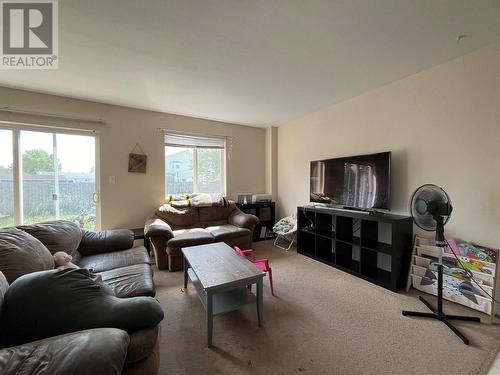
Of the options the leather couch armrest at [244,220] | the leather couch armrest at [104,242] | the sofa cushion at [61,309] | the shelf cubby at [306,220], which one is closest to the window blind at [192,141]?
the leather couch armrest at [244,220]

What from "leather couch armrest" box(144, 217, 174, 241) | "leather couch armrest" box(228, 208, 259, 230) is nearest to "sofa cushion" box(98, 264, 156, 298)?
"leather couch armrest" box(144, 217, 174, 241)

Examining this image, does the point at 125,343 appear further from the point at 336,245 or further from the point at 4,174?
the point at 4,174

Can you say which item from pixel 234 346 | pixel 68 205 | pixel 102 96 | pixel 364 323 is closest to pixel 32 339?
pixel 234 346

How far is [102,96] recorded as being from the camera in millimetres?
2943

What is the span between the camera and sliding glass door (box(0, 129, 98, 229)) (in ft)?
8.86

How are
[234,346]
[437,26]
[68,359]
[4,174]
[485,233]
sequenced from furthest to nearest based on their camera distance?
1. [4,174]
2. [485,233]
3. [437,26]
4. [234,346]
5. [68,359]

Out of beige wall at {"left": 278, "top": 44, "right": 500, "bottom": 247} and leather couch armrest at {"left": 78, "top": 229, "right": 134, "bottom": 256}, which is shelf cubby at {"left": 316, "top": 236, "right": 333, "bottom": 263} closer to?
beige wall at {"left": 278, "top": 44, "right": 500, "bottom": 247}

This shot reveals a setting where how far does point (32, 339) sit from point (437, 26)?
3.19 meters

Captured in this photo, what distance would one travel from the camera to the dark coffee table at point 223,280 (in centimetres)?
151

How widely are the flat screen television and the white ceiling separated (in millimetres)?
982

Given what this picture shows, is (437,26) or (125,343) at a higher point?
(437,26)

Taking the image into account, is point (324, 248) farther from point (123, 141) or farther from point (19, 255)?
point (123, 141)

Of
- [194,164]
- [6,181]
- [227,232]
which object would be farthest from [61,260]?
[194,164]

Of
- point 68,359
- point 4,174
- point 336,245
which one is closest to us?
point 68,359
